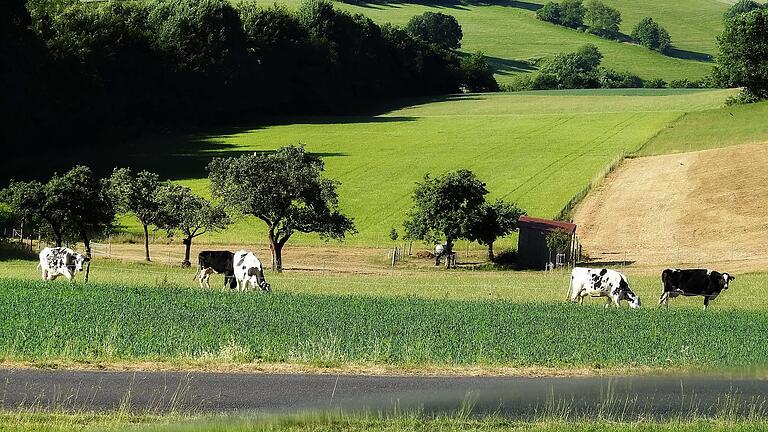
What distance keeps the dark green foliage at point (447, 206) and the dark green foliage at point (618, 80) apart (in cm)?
12427

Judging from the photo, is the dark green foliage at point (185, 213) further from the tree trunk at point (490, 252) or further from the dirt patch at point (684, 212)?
the dirt patch at point (684, 212)

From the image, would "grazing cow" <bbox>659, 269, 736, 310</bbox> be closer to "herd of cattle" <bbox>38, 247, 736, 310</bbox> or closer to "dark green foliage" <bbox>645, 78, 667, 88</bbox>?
"herd of cattle" <bbox>38, 247, 736, 310</bbox>

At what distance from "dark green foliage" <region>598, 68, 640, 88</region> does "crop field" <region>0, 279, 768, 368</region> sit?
15429 centimetres

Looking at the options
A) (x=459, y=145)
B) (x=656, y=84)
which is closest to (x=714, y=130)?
(x=459, y=145)

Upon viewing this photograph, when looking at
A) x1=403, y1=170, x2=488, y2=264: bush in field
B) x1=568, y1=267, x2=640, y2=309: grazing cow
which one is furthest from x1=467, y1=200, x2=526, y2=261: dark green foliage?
x1=568, y1=267, x2=640, y2=309: grazing cow

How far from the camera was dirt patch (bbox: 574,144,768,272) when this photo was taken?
67.3 metres

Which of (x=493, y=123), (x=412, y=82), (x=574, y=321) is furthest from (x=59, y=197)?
(x=412, y=82)

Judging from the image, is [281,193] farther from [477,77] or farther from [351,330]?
[477,77]

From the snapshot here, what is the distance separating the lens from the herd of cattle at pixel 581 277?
40.8 meters

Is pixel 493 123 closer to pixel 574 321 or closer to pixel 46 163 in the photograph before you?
pixel 46 163

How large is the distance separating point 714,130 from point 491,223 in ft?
151

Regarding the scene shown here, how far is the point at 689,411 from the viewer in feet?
73.5

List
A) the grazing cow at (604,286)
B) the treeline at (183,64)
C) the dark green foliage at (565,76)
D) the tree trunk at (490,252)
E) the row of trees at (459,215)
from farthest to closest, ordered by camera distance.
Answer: the dark green foliage at (565,76) → the treeline at (183,64) → the tree trunk at (490,252) → the row of trees at (459,215) → the grazing cow at (604,286)

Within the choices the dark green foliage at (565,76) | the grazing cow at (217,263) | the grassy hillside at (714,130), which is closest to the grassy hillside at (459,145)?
the grassy hillside at (714,130)
